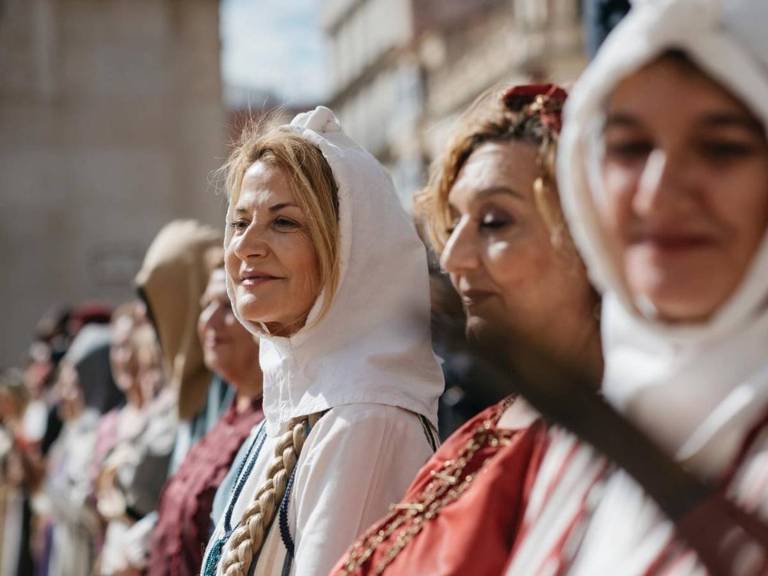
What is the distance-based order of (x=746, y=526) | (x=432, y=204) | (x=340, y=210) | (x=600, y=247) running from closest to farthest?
(x=746, y=526) → (x=600, y=247) → (x=432, y=204) → (x=340, y=210)

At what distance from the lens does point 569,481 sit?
63.1 inches

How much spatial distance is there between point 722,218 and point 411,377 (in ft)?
4.30

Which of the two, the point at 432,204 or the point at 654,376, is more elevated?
the point at 432,204

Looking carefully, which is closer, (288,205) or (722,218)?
(722,218)

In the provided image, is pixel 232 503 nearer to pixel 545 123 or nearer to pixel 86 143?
pixel 545 123

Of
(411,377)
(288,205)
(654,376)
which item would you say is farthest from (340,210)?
(654,376)

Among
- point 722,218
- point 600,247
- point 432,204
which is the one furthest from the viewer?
point 432,204

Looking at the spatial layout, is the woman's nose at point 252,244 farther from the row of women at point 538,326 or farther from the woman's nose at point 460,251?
the woman's nose at point 460,251

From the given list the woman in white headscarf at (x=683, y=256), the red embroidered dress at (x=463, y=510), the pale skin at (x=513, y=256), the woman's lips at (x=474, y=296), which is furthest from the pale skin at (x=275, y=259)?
the woman in white headscarf at (x=683, y=256)

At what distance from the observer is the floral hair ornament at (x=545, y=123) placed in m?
2.23

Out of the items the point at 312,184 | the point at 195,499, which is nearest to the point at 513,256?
the point at 312,184

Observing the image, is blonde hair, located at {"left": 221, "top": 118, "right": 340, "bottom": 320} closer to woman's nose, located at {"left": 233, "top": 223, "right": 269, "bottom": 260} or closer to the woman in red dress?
woman's nose, located at {"left": 233, "top": 223, "right": 269, "bottom": 260}

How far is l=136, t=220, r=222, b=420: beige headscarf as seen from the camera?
15.6ft

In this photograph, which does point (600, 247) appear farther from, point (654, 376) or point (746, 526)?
point (746, 526)
